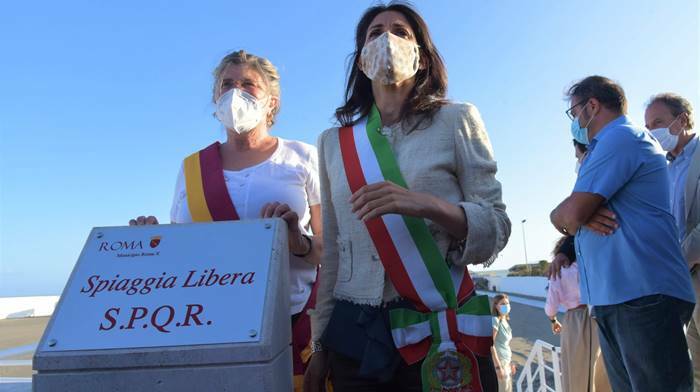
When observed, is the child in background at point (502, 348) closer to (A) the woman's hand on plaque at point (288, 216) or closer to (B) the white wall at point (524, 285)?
(A) the woman's hand on plaque at point (288, 216)

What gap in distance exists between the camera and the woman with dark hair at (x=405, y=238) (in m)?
1.31

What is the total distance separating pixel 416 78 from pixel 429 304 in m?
0.88

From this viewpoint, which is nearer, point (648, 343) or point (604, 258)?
point (648, 343)

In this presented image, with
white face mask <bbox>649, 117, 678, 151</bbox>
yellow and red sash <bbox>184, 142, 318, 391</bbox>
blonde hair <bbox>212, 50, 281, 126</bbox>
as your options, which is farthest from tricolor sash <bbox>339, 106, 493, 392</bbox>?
white face mask <bbox>649, 117, 678, 151</bbox>

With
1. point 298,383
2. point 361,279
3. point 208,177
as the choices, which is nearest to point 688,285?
point 361,279

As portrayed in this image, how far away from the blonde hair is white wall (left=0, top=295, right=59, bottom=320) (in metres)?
19.2

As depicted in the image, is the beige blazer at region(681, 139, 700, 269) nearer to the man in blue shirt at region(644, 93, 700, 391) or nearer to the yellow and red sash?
the man in blue shirt at region(644, 93, 700, 391)

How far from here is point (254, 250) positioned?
4.56 feet

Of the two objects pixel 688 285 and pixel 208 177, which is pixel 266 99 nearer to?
pixel 208 177

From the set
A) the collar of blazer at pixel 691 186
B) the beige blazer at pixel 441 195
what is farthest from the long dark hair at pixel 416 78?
the collar of blazer at pixel 691 186

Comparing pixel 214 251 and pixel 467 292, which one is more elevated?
pixel 214 251

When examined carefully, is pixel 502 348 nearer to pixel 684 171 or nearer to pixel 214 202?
pixel 684 171

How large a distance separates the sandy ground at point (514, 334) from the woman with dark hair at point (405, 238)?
788 centimetres

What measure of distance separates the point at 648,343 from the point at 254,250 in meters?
1.82
